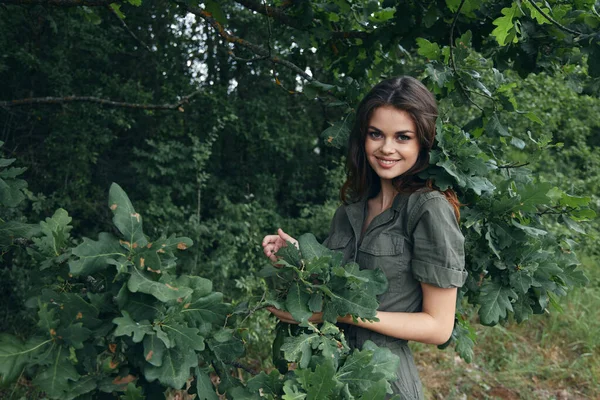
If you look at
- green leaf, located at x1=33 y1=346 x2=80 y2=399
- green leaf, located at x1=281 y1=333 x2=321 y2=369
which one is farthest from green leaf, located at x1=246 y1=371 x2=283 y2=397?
green leaf, located at x1=33 y1=346 x2=80 y2=399

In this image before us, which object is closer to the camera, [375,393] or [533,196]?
[375,393]

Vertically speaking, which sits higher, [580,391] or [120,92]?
[120,92]

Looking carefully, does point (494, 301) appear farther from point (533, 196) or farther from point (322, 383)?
point (322, 383)

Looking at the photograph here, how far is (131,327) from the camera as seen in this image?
125 centimetres

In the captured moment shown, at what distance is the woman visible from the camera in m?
1.75

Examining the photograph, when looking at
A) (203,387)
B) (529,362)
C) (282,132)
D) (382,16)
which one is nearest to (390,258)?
(203,387)

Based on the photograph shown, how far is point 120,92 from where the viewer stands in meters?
5.48

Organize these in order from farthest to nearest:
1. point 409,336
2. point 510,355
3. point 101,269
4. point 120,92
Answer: point 120,92
point 510,355
point 409,336
point 101,269

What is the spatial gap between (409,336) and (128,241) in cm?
91

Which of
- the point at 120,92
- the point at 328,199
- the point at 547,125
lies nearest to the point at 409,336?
the point at 120,92

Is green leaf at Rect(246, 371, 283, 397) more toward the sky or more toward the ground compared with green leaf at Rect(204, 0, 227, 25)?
more toward the ground

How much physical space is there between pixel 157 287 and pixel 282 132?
516 cm

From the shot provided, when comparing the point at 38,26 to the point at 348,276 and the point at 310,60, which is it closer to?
the point at 310,60

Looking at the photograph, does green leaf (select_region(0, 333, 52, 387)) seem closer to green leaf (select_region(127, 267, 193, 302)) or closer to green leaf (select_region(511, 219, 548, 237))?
green leaf (select_region(127, 267, 193, 302))
